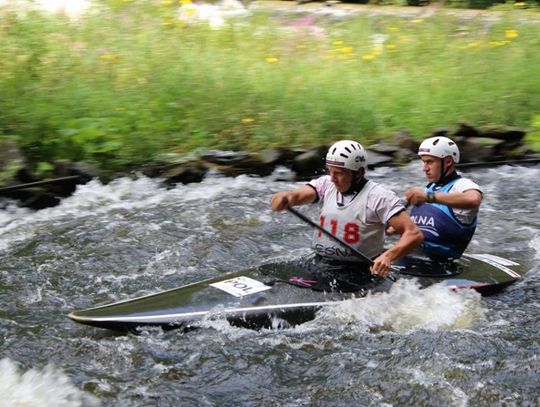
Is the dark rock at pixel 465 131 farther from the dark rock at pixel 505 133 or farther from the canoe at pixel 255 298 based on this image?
the canoe at pixel 255 298

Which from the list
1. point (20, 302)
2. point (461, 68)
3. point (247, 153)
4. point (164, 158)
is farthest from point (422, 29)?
point (20, 302)

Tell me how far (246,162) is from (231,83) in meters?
1.30

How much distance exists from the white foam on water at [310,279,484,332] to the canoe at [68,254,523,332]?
6cm

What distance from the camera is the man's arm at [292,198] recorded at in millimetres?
5250

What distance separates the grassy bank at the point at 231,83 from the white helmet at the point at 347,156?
14.3 ft

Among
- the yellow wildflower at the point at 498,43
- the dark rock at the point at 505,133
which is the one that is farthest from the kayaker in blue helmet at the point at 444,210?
the yellow wildflower at the point at 498,43

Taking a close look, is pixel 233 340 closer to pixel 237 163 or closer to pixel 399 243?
pixel 399 243

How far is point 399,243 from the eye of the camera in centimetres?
514

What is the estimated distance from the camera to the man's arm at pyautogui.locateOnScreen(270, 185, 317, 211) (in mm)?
5250

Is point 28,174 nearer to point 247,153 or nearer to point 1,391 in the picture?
point 247,153

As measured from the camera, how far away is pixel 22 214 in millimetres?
7957

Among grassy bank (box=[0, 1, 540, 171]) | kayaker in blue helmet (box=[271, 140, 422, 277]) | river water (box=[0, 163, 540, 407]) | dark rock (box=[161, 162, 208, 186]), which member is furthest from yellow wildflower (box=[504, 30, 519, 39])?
kayaker in blue helmet (box=[271, 140, 422, 277])

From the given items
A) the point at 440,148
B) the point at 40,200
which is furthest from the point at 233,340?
the point at 40,200

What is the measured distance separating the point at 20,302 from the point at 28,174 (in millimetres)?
2884
